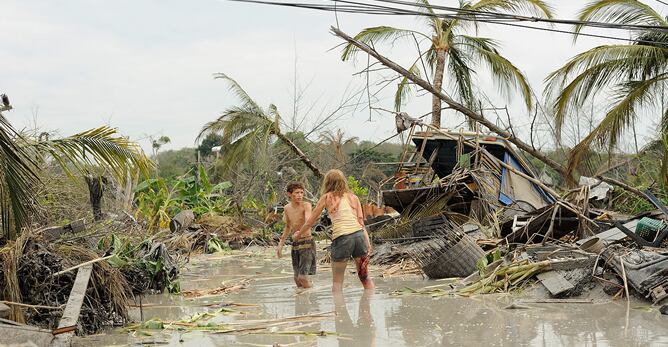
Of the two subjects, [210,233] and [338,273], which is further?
[210,233]

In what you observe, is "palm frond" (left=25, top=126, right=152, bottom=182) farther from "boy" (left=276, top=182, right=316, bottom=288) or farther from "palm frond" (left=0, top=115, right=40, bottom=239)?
"boy" (left=276, top=182, right=316, bottom=288)

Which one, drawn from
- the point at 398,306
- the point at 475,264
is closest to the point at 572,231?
the point at 475,264

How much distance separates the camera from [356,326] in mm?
7812

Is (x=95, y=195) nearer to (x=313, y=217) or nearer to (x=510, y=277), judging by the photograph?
(x=313, y=217)

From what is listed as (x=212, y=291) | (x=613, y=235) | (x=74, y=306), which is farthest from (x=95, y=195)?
(x=613, y=235)

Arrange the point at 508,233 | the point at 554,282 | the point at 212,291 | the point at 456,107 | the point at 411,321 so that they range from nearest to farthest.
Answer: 1. the point at 411,321
2. the point at 554,282
3. the point at 212,291
4. the point at 508,233
5. the point at 456,107

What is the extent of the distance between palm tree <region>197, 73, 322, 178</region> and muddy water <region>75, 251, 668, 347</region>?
13.3 m

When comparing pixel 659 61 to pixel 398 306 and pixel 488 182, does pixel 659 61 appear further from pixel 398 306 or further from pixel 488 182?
pixel 398 306

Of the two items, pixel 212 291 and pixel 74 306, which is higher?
pixel 74 306

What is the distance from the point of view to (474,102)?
926 inches

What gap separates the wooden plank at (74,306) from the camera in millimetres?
6273

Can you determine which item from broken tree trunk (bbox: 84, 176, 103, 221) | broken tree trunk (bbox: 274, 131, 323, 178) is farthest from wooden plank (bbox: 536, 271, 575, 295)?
broken tree trunk (bbox: 274, 131, 323, 178)

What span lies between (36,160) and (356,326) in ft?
13.9

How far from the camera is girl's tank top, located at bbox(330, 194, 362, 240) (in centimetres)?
1000
